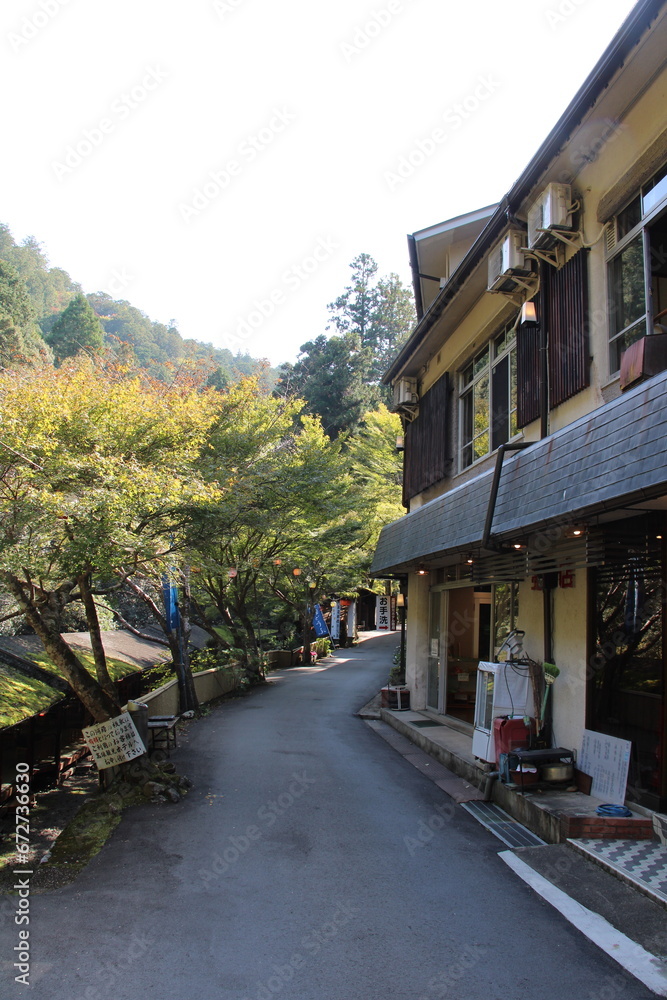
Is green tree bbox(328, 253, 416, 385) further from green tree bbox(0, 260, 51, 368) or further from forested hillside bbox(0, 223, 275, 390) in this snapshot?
green tree bbox(0, 260, 51, 368)

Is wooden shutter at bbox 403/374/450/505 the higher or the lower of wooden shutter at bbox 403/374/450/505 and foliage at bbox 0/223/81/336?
the lower

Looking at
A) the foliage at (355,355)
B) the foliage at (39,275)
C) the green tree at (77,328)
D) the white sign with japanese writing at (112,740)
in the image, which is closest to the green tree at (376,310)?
the foliage at (355,355)

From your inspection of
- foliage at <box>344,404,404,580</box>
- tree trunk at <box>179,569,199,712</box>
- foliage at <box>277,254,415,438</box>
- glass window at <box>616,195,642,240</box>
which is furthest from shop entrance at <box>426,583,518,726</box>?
foliage at <box>277,254,415,438</box>

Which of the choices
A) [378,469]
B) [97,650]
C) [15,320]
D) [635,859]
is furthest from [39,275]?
[635,859]

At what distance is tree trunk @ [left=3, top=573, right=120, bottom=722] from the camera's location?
866 cm

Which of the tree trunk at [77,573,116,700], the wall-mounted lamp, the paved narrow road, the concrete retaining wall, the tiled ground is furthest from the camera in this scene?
the concrete retaining wall

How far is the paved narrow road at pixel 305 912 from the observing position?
4.07 m

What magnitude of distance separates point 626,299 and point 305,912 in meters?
6.60

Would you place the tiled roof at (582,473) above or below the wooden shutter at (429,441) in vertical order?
below

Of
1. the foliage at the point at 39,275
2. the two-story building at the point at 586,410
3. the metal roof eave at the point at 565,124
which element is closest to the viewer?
the metal roof eave at the point at 565,124

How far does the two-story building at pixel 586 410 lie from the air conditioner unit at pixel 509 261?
3cm

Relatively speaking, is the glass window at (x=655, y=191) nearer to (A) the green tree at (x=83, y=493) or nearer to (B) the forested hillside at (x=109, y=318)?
(A) the green tree at (x=83, y=493)

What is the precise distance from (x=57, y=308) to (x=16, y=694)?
271ft

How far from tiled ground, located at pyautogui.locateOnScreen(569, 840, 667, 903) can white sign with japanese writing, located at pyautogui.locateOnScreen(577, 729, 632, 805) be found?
2.09 ft
